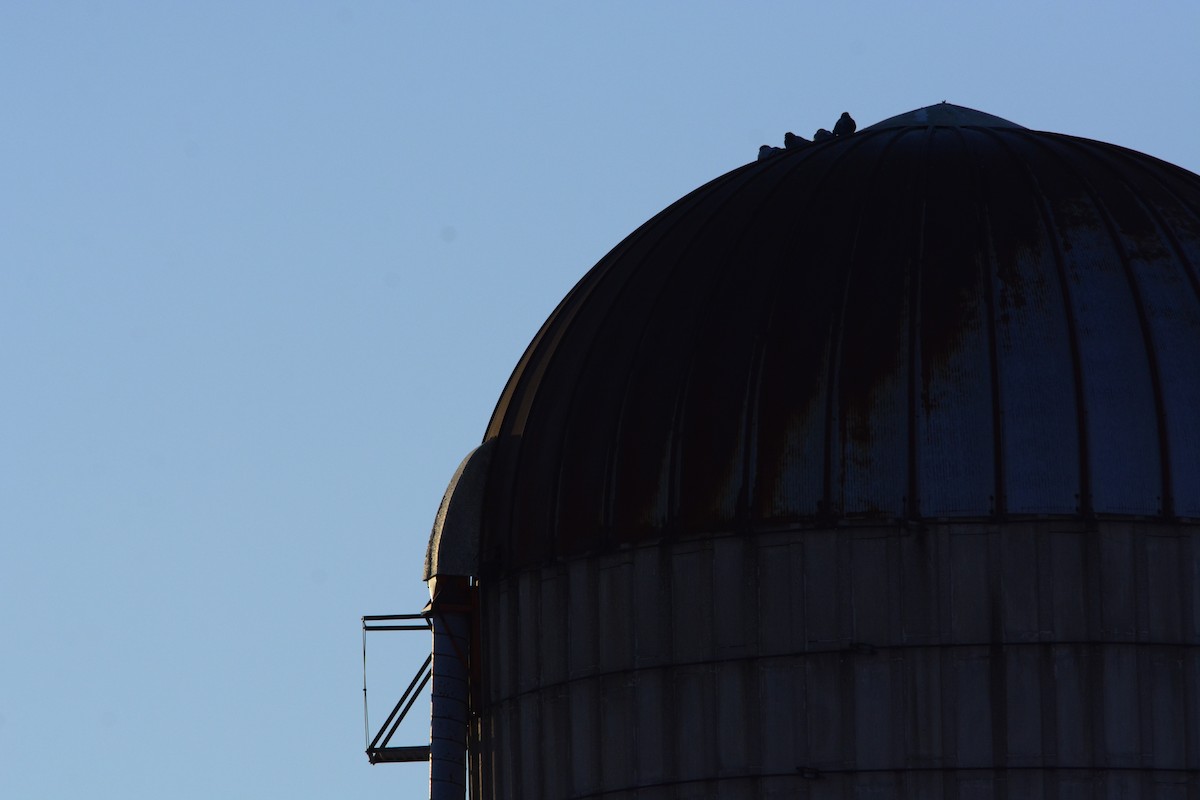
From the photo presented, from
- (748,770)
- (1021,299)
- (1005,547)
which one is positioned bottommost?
(748,770)

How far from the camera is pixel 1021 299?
122 ft

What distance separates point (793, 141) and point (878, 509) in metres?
8.40

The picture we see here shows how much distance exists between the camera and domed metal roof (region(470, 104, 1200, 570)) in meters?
36.1

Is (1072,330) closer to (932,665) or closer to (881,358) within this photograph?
(881,358)

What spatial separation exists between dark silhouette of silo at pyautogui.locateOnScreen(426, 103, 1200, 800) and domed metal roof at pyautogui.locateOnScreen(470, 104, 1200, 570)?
0.04m

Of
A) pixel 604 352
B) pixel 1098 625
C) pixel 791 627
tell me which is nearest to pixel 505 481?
pixel 604 352

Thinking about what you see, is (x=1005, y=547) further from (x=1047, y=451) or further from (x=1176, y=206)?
(x=1176, y=206)

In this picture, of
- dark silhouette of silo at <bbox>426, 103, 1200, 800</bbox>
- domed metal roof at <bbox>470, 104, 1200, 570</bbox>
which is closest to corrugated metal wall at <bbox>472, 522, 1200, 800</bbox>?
dark silhouette of silo at <bbox>426, 103, 1200, 800</bbox>

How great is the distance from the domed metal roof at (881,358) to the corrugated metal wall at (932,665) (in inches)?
19.1

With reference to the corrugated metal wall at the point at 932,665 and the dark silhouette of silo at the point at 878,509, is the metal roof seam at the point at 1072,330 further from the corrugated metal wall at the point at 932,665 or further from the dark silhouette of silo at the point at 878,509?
the corrugated metal wall at the point at 932,665

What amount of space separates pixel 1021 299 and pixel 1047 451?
2272 mm

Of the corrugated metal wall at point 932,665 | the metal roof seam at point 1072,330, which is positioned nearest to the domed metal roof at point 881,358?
the metal roof seam at point 1072,330

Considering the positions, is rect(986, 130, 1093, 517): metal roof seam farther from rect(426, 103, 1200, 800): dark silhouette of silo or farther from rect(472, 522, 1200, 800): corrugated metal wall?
rect(472, 522, 1200, 800): corrugated metal wall

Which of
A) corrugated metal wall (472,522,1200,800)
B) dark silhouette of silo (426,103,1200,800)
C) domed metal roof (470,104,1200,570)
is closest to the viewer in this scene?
corrugated metal wall (472,522,1200,800)
